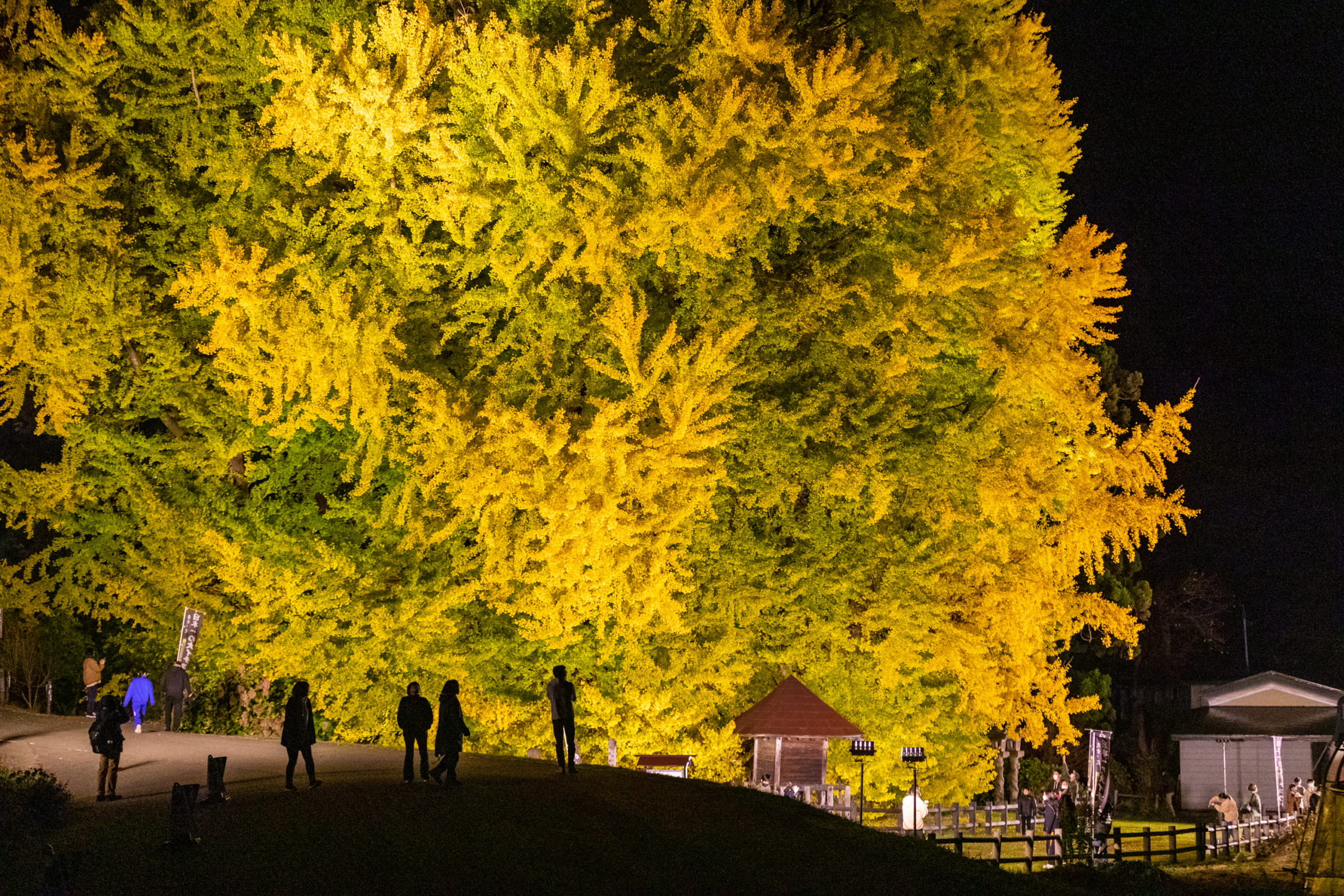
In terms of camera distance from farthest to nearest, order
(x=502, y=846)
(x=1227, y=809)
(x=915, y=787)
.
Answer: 1. (x=1227, y=809)
2. (x=915, y=787)
3. (x=502, y=846)

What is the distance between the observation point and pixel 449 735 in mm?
16922

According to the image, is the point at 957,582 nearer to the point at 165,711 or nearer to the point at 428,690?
the point at 428,690

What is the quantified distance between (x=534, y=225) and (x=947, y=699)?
11904 mm

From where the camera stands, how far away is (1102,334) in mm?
25953

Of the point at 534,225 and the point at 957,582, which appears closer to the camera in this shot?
the point at 534,225

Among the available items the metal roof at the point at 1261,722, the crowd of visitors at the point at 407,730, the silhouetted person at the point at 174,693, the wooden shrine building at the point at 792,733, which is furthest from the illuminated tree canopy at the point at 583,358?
the metal roof at the point at 1261,722

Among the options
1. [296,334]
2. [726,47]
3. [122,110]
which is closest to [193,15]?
[122,110]

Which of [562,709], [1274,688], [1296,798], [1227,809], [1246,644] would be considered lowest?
[1227,809]

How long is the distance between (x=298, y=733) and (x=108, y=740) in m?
2.16

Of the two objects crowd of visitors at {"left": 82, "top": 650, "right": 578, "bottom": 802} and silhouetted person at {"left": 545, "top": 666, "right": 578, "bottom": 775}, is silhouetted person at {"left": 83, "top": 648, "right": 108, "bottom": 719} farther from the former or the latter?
silhouetted person at {"left": 545, "top": 666, "right": 578, "bottom": 775}

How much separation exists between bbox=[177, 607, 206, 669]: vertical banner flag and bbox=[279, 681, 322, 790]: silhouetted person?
30.3 feet

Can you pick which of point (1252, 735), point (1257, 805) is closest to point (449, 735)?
point (1257, 805)

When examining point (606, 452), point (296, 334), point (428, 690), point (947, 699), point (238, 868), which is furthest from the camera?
point (947, 699)

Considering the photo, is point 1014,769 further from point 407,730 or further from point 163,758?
point 407,730
